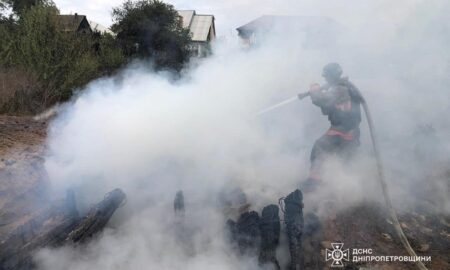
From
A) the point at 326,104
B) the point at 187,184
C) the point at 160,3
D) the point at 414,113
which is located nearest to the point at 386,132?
the point at 414,113

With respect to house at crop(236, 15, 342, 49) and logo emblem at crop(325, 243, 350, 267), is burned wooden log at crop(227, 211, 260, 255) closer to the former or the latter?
logo emblem at crop(325, 243, 350, 267)

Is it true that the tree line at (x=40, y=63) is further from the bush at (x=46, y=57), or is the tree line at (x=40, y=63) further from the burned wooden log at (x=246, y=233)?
the burned wooden log at (x=246, y=233)

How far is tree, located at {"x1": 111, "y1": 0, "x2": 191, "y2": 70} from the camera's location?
2567 centimetres

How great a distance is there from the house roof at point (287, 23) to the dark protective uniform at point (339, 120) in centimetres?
290

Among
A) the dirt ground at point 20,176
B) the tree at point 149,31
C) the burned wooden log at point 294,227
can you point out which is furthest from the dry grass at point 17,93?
the tree at point 149,31

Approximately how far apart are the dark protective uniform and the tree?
20999 millimetres

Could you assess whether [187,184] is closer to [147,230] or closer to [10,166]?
[147,230]

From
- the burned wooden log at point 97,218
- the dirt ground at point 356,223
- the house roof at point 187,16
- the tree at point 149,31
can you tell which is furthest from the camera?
the house roof at point 187,16

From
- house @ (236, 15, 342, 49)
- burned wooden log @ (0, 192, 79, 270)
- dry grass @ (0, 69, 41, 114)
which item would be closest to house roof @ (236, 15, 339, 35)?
house @ (236, 15, 342, 49)

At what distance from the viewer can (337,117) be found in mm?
4969

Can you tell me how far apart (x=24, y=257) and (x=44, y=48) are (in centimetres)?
921

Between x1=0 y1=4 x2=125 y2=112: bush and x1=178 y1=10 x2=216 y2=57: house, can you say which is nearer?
x1=0 y1=4 x2=125 y2=112: bush

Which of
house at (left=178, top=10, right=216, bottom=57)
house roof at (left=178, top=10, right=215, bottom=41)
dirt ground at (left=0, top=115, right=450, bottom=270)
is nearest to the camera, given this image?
dirt ground at (left=0, top=115, right=450, bottom=270)

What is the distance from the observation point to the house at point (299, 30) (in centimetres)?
741
